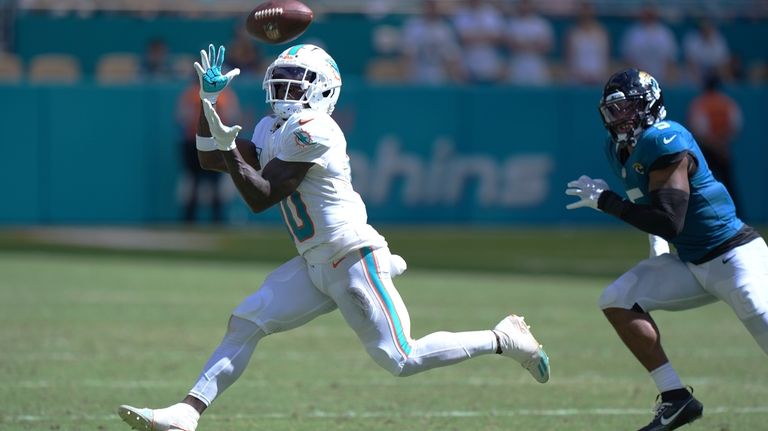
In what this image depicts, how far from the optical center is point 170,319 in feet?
34.7

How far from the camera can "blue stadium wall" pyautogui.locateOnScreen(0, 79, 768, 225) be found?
18.4m

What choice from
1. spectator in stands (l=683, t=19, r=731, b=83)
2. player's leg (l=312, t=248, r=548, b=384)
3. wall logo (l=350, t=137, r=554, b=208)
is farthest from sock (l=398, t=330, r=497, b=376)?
spectator in stands (l=683, t=19, r=731, b=83)

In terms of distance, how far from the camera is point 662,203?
6047 millimetres

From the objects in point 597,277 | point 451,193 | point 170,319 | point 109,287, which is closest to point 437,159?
point 451,193

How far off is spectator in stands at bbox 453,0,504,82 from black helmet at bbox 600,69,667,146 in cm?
1376

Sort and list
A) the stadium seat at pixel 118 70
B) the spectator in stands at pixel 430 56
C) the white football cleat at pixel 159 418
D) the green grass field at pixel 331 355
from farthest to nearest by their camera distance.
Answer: the spectator in stands at pixel 430 56, the stadium seat at pixel 118 70, the green grass field at pixel 331 355, the white football cleat at pixel 159 418

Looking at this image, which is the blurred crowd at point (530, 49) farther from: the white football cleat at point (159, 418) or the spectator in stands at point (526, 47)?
the white football cleat at point (159, 418)

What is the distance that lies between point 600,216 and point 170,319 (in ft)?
37.4

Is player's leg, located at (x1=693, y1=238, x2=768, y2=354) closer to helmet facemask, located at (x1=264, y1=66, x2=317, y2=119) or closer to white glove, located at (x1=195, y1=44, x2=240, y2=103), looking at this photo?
helmet facemask, located at (x1=264, y1=66, x2=317, y2=119)

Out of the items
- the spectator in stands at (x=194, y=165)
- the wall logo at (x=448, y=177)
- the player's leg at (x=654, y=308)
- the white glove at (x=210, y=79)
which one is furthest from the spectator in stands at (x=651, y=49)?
the white glove at (x=210, y=79)

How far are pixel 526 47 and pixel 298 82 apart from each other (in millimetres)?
14750

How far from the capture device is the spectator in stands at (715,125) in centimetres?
1931

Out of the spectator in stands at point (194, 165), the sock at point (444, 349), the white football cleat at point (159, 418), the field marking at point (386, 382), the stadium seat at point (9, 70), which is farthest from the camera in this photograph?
the stadium seat at point (9, 70)

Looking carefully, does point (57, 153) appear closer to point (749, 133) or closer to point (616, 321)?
point (749, 133)
